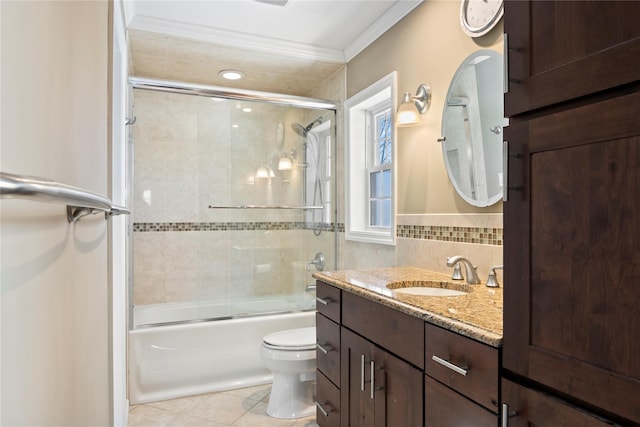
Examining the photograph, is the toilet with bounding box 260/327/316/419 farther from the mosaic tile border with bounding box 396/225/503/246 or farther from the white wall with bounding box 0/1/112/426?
the white wall with bounding box 0/1/112/426

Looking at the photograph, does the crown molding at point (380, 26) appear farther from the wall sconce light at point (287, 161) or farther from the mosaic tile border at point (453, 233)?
the mosaic tile border at point (453, 233)

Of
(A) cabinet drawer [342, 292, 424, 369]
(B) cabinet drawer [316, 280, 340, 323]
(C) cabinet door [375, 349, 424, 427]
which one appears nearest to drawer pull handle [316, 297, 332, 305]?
(B) cabinet drawer [316, 280, 340, 323]

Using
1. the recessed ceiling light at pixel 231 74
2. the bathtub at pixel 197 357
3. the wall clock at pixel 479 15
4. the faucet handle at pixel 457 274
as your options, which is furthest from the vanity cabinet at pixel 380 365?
the recessed ceiling light at pixel 231 74

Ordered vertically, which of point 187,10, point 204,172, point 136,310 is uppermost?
point 187,10

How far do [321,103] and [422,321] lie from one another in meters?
2.35

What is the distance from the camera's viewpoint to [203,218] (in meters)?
3.49

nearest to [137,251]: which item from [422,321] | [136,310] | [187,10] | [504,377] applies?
[136,310]

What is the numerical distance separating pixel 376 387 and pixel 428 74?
64.2 inches

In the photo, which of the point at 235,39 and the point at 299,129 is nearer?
the point at 235,39

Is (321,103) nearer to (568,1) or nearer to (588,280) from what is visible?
(568,1)

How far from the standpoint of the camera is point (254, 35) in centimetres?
281

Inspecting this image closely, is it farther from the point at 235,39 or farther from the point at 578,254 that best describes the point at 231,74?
the point at 578,254

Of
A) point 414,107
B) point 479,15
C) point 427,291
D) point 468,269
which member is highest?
point 479,15

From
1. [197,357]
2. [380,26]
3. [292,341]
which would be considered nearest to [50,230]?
[292,341]
